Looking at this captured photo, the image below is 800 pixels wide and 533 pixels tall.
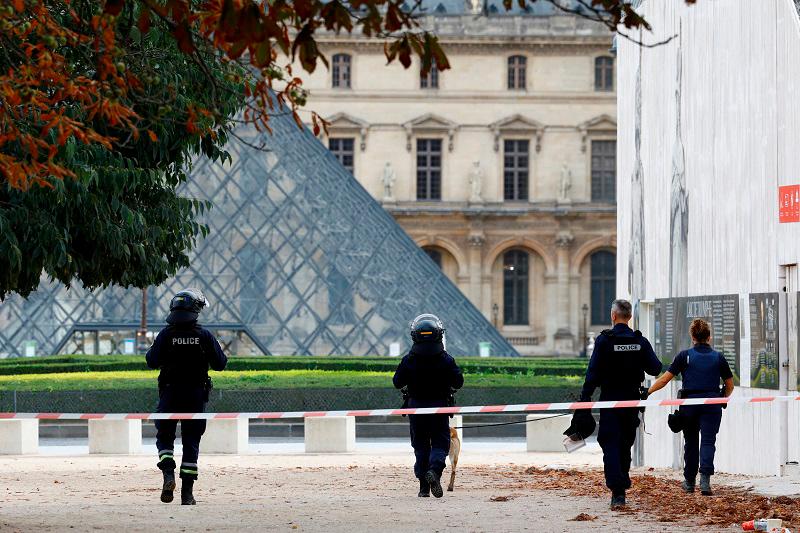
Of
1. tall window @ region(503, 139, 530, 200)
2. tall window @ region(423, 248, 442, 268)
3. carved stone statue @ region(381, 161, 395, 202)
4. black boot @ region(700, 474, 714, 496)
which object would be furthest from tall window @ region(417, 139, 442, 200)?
black boot @ region(700, 474, 714, 496)

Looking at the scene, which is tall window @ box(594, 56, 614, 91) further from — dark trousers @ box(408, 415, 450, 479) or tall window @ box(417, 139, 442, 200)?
dark trousers @ box(408, 415, 450, 479)

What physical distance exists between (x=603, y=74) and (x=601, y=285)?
7217 millimetres

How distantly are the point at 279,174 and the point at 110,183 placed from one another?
21.1 m

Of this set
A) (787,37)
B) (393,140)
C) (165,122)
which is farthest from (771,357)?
(393,140)

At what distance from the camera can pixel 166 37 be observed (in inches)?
363

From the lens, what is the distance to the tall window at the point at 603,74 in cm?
5247

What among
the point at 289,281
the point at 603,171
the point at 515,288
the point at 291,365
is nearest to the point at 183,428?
the point at 291,365

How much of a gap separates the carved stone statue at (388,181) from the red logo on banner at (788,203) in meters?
42.0

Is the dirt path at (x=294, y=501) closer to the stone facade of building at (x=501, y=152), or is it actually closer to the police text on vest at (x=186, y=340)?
the police text on vest at (x=186, y=340)

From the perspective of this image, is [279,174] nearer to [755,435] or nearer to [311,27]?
[755,435]

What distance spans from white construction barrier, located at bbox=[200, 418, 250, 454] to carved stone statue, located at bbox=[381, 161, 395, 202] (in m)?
37.2

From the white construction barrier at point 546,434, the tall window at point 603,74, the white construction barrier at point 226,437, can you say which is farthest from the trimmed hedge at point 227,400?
the tall window at point 603,74

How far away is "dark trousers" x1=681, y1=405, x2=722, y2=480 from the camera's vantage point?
9891mm

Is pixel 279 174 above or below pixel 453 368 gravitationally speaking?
above
